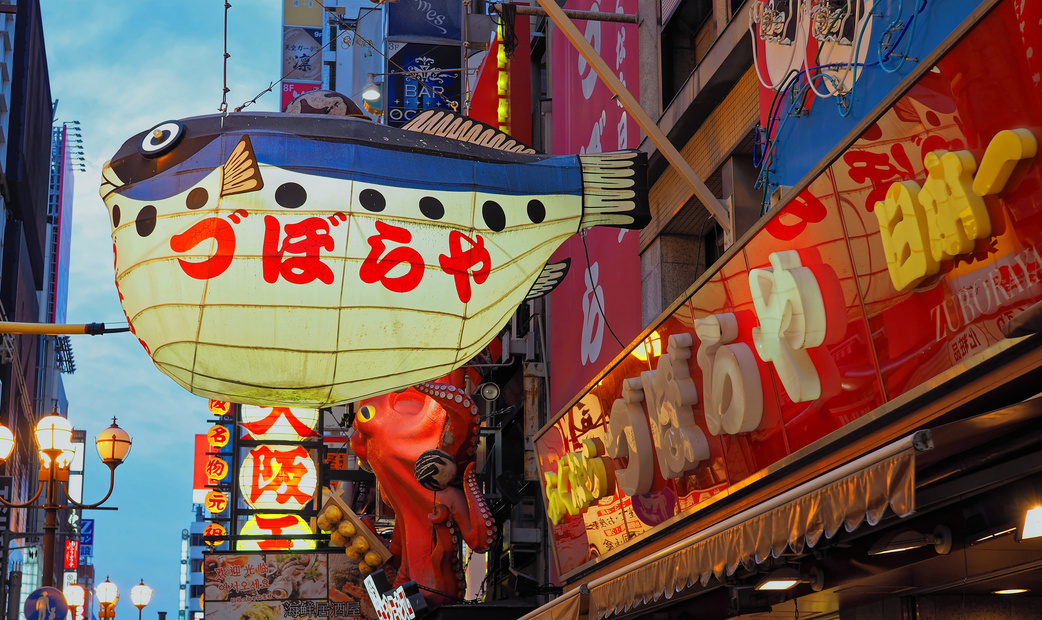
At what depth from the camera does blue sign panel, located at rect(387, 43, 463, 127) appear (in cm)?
2958

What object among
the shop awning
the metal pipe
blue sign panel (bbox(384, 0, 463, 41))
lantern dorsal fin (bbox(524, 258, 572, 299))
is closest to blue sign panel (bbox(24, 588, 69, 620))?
the metal pipe

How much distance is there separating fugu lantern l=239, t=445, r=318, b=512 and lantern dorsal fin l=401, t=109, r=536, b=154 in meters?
15.4

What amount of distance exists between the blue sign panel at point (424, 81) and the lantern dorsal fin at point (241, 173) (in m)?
21.5

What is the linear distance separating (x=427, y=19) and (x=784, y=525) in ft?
94.8

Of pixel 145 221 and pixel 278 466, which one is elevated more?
pixel 278 466

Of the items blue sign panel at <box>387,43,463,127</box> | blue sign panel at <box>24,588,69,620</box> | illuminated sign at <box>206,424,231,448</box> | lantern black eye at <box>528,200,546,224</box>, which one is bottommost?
blue sign panel at <box>24,588,69,620</box>

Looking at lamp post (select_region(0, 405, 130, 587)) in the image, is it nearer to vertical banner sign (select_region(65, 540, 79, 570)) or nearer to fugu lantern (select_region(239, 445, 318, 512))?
fugu lantern (select_region(239, 445, 318, 512))

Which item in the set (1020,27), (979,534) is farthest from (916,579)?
(1020,27)

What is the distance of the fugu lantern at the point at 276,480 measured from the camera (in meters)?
22.9

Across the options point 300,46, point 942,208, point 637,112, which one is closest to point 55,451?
point 637,112

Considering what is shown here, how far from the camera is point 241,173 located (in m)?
7.43

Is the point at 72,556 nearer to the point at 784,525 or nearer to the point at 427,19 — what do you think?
the point at 427,19

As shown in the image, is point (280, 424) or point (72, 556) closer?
point (280, 424)

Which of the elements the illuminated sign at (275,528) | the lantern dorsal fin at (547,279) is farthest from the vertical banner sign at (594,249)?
the illuminated sign at (275,528)
